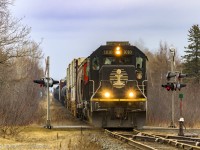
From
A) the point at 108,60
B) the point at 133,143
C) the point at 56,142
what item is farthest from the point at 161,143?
the point at 108,60

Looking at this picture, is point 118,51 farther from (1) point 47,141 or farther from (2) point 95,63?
(1) point 47,141

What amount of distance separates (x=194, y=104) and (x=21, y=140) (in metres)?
19.1

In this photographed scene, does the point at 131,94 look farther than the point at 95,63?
No

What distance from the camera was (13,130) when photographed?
17.8 metres

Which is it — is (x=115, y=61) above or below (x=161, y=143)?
above

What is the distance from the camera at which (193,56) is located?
66938mm

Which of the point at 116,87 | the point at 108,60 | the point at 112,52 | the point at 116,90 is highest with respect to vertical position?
the point at 112,52

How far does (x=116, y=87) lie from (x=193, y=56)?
49.3 metres

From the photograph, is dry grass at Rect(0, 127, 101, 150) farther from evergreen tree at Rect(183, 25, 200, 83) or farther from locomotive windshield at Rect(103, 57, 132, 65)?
evergreen tree at Rect(183, 25, 200, 83)

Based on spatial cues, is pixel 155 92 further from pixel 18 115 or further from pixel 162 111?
pixel 18 115

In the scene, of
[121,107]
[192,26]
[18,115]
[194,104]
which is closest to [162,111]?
[194,104]

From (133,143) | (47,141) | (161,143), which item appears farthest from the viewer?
(47,141)

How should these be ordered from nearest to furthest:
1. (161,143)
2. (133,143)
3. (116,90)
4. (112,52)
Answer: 1. (133,143)
2. (161,143)
3. (116,90)
4. (112,52)

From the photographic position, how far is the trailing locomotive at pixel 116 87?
64.8ft
